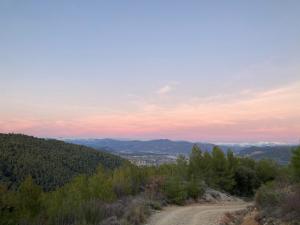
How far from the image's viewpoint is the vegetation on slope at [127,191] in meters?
18.1

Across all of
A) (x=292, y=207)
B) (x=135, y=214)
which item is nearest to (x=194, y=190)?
(x=135, y=214)

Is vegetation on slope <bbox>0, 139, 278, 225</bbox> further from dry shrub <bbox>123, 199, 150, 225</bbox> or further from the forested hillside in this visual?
the forested hillside

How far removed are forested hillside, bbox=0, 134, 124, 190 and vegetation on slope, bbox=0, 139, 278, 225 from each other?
137ft

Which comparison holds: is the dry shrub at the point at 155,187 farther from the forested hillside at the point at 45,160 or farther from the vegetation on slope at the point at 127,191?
the forested hillside at the point at 45,160

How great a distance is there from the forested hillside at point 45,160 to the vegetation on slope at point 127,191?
4182 cm

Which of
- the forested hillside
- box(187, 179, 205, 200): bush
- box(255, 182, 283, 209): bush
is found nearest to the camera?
box(255, 182, 283, 209): bush

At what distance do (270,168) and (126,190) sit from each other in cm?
2300

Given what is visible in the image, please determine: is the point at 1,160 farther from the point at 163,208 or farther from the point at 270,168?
the point at 163,208

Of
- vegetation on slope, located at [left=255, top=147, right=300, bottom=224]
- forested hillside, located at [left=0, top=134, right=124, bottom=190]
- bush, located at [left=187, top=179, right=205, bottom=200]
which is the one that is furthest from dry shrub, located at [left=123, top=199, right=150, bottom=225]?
forested hillside, located at [left=0, top=134, right=124, bottom=190]

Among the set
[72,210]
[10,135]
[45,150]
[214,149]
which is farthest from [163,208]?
[10,135]

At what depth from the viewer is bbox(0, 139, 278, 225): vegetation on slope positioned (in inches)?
714

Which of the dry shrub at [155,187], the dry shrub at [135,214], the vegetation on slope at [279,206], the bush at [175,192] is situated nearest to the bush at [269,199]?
the vegetation on slope at [279,206]

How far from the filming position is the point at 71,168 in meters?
102

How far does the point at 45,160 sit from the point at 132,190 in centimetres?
7662
